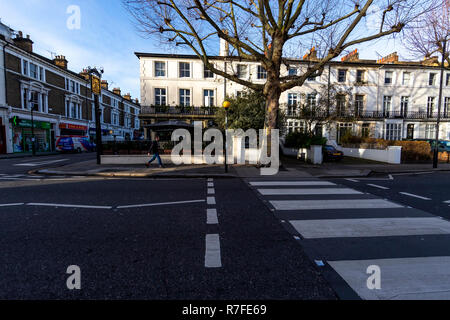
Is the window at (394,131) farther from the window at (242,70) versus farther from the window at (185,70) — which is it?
the window at (185,70)

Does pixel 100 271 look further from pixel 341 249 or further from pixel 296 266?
pixel 341 249

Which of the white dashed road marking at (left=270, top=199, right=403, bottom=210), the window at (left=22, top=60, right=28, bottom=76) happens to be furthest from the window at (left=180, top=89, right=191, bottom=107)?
the white dashed road marking at (left=270, top=199, right=403, bottom=210)

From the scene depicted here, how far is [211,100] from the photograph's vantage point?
90.8 feet

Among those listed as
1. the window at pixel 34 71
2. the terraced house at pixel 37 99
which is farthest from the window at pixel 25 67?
the window at pixel 34 71

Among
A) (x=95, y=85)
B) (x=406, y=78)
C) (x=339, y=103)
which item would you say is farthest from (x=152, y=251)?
(x=406, y=78)

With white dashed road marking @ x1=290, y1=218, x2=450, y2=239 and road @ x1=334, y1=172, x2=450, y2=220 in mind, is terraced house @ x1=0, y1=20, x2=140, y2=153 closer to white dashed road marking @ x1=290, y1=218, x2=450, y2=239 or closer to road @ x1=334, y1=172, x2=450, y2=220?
white dashed road marking @ x1=290, y1=218, x2=450, y2=239

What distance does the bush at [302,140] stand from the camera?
1625cm

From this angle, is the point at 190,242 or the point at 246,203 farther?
the point at 246,203

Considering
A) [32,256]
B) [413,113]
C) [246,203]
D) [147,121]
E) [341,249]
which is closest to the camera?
[32,256]

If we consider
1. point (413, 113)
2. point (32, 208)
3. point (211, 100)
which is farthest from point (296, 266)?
point (413, 113)

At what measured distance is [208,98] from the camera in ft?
90.5

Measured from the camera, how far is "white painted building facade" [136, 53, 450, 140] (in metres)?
26.7
